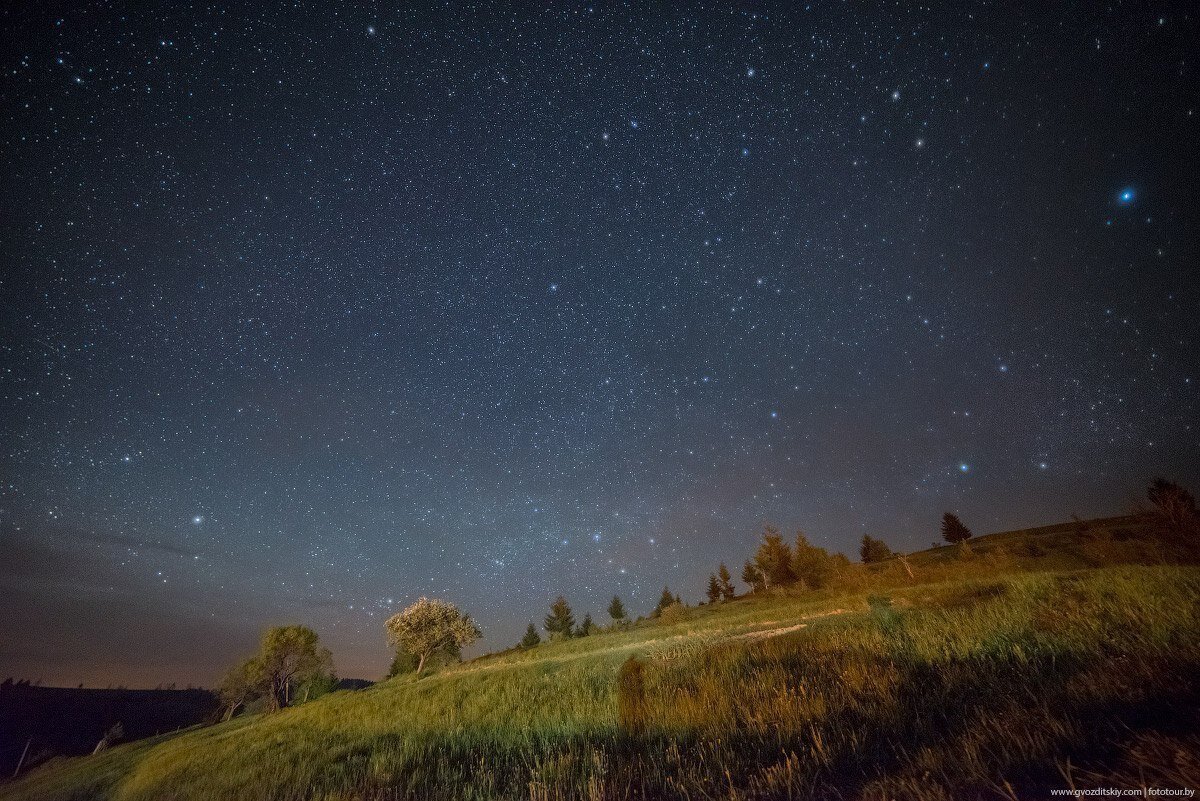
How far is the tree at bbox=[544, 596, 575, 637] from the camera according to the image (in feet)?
244

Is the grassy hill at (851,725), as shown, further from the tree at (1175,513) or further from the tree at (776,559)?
the tree at (776,559)

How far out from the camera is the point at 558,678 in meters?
12.6

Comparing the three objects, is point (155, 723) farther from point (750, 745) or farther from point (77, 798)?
point (750, 745)

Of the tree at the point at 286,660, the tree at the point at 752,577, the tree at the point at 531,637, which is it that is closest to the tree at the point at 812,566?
the tree at the point at 752,577

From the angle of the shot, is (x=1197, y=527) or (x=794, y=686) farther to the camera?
(x=1197, y=527)

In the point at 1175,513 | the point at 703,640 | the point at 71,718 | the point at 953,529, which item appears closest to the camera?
the point at 703,640

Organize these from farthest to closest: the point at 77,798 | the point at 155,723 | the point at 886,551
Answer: the point at 155,723
the point at 886,551
the point at 77,798

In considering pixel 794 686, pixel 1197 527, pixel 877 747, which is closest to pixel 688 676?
pixel 794 686

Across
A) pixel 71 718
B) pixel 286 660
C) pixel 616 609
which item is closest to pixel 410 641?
pixel 286 660

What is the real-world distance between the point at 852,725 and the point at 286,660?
7184 centimetres

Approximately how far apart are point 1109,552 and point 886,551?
61.0m

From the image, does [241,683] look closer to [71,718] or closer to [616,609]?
[616,609]

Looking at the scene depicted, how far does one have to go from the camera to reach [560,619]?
245ft

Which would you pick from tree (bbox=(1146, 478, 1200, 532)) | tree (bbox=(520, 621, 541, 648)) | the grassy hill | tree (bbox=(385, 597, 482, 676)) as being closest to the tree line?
tree (bbox=(385, 597, 482, 676))
